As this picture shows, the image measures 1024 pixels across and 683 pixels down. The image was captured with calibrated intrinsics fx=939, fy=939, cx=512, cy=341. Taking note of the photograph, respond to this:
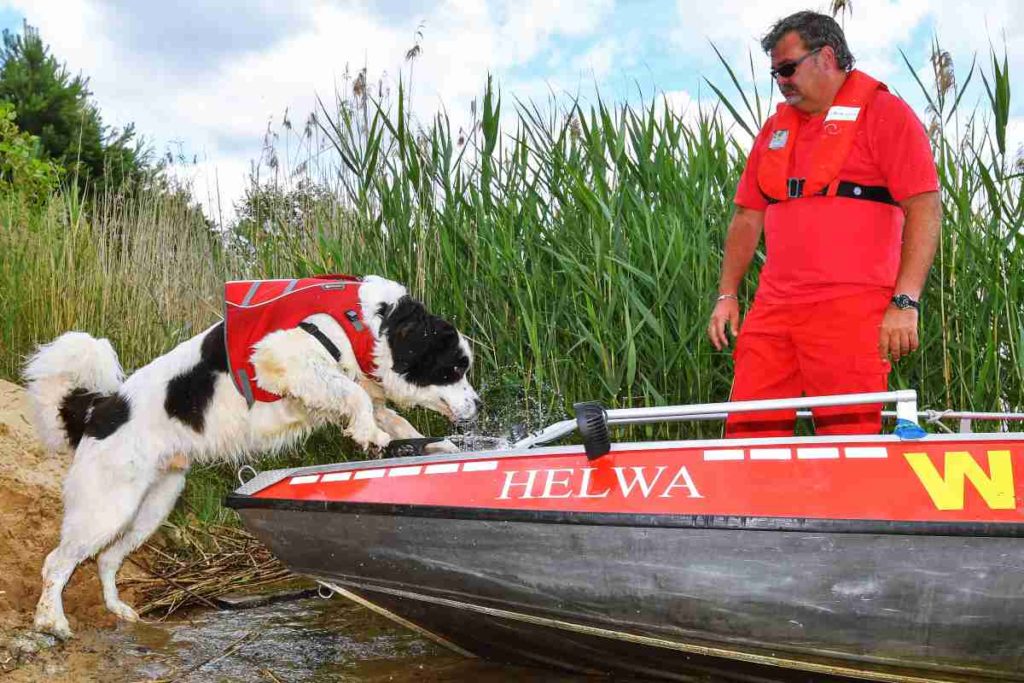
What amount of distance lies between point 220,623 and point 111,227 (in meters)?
3.70

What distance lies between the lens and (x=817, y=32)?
333 centimetres

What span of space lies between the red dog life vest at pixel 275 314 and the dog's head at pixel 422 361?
9 cm

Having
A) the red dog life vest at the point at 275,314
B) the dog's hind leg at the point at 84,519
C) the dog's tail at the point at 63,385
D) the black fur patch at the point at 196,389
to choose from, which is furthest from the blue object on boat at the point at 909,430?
the dog's tail at the point at 63,385

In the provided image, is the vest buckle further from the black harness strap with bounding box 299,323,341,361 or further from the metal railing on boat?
the black harness strap with bounding box 299,323,341,361

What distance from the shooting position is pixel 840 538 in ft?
8.29

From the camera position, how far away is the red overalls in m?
3.20

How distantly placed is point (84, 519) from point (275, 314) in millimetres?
1152

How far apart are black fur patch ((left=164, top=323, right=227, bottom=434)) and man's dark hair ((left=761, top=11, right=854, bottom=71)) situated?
2.49 meters

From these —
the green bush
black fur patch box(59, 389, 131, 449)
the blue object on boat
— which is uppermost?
the green bush

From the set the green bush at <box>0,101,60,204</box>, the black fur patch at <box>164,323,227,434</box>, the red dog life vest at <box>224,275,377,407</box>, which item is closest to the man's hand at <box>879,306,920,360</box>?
the red dog life vest at <box>224,275,377,407</box>

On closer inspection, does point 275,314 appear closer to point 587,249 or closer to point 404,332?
point 404,332

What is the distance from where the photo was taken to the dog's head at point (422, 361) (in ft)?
12.5

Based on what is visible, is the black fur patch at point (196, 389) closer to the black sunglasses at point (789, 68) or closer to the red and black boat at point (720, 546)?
the red and black boat at point (720, 546)

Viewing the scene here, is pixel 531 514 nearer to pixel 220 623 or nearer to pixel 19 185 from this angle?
pixel 220 623
